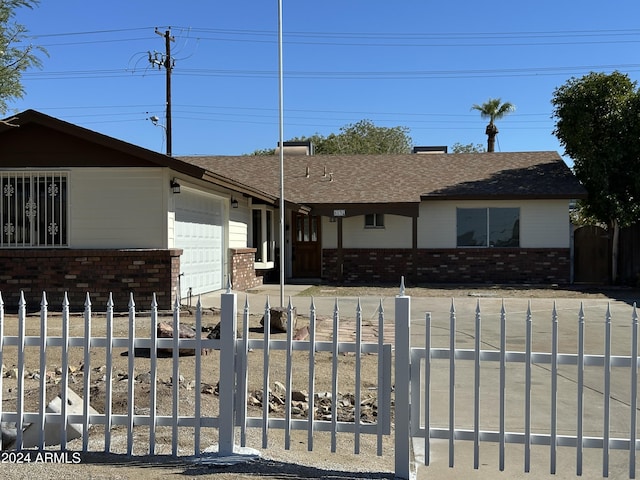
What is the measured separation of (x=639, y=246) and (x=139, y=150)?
16.7m

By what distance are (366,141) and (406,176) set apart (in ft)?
107

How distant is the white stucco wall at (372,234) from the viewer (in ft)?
78.3

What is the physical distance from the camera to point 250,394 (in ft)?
22.2

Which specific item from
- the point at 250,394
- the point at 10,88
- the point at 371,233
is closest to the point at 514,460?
the point at 250,394

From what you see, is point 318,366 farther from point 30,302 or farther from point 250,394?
point 30,302

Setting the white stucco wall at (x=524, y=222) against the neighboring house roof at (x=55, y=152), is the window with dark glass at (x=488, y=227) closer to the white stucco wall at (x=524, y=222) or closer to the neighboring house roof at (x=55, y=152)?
the white stucco wall at (x=524, y=222)

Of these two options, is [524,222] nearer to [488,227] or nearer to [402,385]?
[488,227]

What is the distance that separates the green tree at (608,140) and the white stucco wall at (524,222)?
1208 mm

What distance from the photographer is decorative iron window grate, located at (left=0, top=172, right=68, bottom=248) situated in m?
13.9

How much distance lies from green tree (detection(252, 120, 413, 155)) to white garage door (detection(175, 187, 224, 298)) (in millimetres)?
39813

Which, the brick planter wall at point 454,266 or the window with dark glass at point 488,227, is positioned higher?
the window with dark glass at point 488,227

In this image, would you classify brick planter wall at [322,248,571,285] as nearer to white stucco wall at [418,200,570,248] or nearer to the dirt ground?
white stucco wall at [418,200,570,248]

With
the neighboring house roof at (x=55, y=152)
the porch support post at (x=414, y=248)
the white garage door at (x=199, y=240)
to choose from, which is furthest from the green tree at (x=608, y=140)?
the neighboring house roof at (x=55, y=152)

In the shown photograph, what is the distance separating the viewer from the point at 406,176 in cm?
2578
